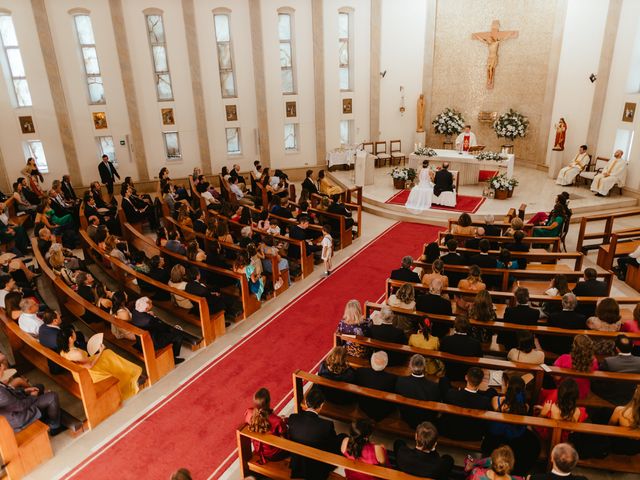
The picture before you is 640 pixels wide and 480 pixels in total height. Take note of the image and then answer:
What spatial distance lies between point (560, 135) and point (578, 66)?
2.05 meters

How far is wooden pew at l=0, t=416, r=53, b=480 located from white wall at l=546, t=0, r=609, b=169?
15165mm

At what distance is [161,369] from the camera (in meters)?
6.42

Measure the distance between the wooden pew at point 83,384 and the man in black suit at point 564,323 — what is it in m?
5.20

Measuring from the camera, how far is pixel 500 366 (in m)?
4.91

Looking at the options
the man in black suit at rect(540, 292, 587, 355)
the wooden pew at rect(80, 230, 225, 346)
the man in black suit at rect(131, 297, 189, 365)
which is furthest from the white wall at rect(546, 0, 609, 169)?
the man in black suit at rect(131, 297, 189, 365)

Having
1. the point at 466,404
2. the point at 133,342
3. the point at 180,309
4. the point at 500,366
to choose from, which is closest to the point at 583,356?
the point at 500,366

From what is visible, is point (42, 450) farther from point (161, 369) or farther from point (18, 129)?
point (18, 129)

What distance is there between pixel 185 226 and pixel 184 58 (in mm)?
7677

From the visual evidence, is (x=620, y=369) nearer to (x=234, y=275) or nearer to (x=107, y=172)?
(x=234, y=275)

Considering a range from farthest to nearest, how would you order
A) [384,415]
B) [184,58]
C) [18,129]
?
[184,58], [18,129], [384,415]

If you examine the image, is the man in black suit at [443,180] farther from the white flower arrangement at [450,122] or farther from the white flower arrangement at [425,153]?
the white flower arrangement at [450,122]

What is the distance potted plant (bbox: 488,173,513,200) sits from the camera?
13320 millimetres

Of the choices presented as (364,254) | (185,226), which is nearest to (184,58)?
(185,226)

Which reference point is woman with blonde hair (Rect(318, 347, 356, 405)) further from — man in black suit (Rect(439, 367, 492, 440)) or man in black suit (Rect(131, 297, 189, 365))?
man in black suit (Rect(131, 297, 189, 365))
